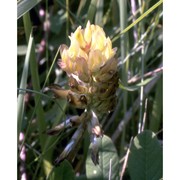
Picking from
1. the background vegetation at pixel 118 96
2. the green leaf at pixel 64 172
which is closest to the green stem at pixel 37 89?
the background vegetation at pixel 118 96

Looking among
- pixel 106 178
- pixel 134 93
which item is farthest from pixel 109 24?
pixel 106 178

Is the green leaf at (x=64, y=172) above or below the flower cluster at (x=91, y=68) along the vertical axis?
below

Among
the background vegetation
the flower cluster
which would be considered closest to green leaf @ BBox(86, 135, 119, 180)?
the background vegetation

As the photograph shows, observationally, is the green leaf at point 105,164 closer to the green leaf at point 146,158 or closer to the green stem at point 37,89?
the green leaf at point 146,158

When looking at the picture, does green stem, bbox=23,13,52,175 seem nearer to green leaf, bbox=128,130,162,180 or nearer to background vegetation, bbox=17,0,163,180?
background vegetation, bbox=17,0,163,180

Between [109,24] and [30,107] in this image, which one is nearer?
[30,107]
